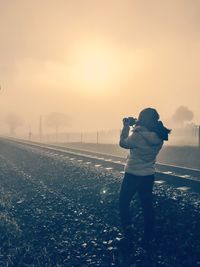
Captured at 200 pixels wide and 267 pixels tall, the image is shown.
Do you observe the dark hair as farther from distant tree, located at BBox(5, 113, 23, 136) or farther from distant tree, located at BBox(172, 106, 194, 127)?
distant tree, located at BBox(5, 113, 23, 136)

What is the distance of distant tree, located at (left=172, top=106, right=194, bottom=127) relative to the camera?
10956 centimetres

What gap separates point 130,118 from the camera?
206 inches

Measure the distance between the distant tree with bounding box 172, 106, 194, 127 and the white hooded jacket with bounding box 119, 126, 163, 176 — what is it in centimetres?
10852

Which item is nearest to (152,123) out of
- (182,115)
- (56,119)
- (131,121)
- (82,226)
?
(131,121)

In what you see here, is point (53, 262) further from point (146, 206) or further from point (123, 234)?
point (146, 206)

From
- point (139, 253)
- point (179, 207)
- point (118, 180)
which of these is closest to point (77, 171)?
point (118, 180)

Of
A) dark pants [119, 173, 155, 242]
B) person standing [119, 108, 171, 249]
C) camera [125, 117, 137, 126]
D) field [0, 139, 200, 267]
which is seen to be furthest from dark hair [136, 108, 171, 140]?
field [0, 139, 200, 267]

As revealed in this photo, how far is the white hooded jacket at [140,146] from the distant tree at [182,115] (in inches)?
4273

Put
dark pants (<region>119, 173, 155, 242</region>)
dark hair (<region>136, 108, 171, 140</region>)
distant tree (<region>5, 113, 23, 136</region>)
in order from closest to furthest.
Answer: dark hair (<region>136, 108, 171, 140</region>), dark pants (<region>119, 173, 155, 242</region>), distant tree (<region>5, 113, 23, 136</region>)

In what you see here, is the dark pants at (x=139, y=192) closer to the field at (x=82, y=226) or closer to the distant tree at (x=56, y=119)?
the field at (x=82, y=226)

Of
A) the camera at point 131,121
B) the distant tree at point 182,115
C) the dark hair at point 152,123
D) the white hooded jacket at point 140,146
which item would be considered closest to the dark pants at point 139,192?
the white hooded jacket at point 140,146

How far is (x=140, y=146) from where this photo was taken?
5035 mm

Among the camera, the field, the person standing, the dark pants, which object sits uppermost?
the camera

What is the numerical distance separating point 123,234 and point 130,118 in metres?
1.94
